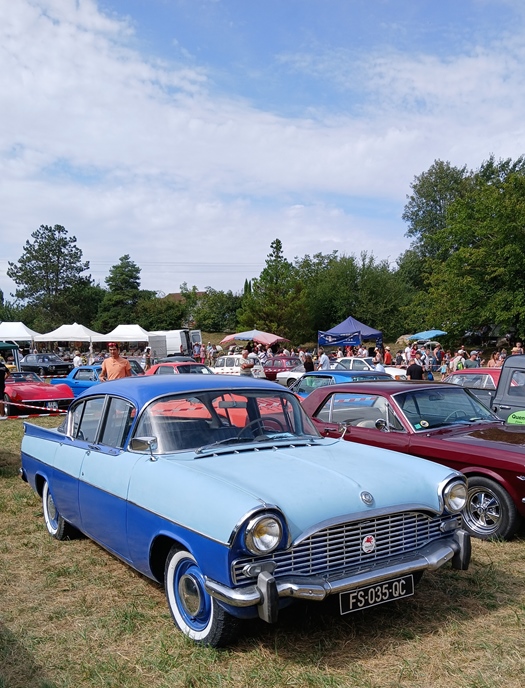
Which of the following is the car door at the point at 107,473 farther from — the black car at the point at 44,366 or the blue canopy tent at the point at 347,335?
the blue canopy tent at the point at 347,335

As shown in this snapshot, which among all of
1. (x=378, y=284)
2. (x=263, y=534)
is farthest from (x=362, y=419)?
(x=378, y=284)

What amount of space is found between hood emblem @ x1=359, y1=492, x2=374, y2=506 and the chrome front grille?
0.11 metres

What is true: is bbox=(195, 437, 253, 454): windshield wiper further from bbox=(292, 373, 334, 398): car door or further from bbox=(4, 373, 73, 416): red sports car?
bbox=(4, 373, 73, 416): red sports car

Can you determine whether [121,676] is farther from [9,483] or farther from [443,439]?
[9,483]

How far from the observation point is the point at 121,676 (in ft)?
11.1

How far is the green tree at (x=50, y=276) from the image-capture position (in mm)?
79875

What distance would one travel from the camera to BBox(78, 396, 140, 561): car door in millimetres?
4297

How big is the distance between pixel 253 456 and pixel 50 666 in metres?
1.70

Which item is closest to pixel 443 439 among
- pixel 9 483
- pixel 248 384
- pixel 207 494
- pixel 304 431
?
pixel 304 431

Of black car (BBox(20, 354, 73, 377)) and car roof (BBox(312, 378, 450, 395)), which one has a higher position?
car roof (BBox(312, 378, 450, 395))

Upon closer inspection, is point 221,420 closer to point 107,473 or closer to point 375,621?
point 107,473

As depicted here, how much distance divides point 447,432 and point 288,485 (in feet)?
10.4

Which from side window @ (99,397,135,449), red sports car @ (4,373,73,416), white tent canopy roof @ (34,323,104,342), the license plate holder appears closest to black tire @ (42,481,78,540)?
side window @ (99,397,135,449)

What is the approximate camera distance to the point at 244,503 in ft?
10.9
